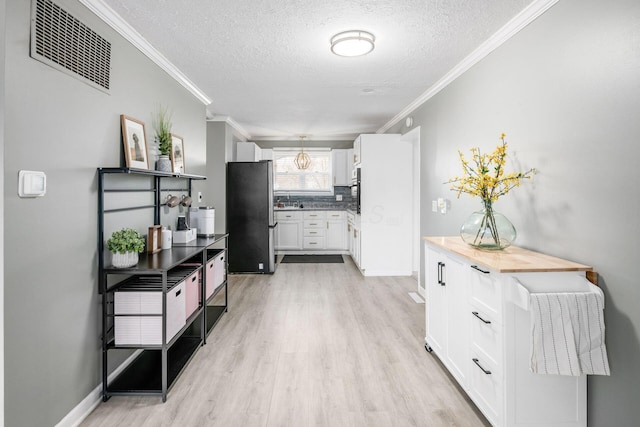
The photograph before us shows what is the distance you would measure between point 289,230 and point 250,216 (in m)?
1.79

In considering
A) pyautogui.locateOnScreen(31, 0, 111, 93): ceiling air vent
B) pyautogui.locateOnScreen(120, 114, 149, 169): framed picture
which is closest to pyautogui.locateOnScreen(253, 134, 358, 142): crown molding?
pyautogui.locateOnScreen(120, 114, 149, 169): framed picture

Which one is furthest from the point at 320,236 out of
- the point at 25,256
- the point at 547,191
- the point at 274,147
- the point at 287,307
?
the point at 25,256

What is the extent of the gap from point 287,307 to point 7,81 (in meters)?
3.13

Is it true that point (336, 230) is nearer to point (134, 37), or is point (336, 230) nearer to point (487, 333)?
point (134, 37)

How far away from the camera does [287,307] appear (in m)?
4.02

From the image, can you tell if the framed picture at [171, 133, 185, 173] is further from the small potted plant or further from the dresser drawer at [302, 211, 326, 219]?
the dresser drawer at [302, 211, 326, 219]

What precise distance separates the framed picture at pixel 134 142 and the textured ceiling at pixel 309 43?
0.67m

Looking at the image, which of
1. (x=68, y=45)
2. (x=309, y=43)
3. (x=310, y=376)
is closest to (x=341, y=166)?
(x=309, y=43)

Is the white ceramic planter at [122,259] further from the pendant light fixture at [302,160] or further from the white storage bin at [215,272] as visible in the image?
the pendant light fixture at [302,160]

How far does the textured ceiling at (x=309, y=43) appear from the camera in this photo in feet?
7.50

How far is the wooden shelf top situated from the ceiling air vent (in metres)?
2.47

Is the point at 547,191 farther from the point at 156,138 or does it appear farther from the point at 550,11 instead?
the point at 156,138

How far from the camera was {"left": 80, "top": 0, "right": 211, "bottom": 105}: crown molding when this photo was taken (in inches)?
86.4

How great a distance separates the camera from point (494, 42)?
8.80 ft
